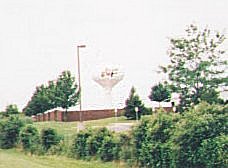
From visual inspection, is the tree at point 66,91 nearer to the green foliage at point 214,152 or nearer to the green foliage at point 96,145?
the green foliage at point 96,145

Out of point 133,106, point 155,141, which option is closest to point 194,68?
point 133,106

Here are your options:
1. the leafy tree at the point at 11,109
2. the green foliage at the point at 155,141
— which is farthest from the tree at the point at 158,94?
the green foliage at the point at 155,141

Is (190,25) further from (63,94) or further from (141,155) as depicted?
(141,155)

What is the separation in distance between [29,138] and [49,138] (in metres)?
2.07

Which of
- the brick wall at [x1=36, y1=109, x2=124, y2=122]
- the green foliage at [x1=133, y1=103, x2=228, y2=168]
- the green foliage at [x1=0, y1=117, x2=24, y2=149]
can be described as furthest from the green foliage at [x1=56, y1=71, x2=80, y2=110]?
the green foliage at [x1=133, y1=103, x2=228, y2=168]

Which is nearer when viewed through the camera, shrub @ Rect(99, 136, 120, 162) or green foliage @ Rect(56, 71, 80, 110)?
shrub @ Rect(99, 136, 120, 162)

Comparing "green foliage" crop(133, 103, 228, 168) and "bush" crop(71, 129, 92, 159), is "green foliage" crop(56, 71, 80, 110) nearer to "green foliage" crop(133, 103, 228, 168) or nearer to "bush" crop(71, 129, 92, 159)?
"bush" crop(71, 129, 92, 159)

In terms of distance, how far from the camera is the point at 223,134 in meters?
14.8

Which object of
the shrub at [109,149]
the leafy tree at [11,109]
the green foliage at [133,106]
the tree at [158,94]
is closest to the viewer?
the shrub at [109,149]

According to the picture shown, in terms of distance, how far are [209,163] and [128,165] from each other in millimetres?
4306

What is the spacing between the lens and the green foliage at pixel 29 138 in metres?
26.1

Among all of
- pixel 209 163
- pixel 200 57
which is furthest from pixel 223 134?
pixel 200 57

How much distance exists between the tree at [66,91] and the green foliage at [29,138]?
29.7m

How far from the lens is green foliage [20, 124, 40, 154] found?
26.1m
